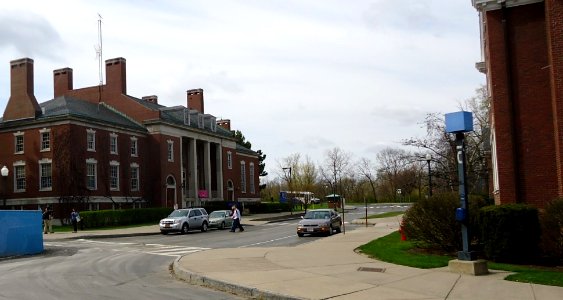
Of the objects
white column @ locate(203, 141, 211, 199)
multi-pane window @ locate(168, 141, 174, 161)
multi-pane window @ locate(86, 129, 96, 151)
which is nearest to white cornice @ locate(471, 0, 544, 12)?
multi-pane window @ locate(86, 129, 96, 151)

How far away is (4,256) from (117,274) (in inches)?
331

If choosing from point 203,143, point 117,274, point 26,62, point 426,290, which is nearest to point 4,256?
point 117,274

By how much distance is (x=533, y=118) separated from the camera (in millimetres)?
18703

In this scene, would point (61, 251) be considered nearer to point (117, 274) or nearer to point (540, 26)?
point (117, 274)

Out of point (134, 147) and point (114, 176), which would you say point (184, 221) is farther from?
point (134, 147)

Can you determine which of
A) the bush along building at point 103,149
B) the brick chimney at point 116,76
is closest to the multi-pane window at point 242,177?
the bush along building at point 103,149

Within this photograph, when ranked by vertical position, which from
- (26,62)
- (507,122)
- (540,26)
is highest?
(26,62)

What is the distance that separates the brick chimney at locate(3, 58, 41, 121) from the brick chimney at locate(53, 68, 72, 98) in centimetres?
1139

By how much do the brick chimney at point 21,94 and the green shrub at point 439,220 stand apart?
3939 centimetres

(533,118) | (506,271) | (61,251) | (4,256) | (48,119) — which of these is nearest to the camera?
(506,271)

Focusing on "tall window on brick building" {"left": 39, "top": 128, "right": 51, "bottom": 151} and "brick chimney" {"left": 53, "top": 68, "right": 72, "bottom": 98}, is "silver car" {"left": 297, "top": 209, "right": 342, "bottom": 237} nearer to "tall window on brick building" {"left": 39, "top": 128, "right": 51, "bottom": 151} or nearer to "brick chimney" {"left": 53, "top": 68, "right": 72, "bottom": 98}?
"tall window on brick building" {"left": 39, "top": 128, "right": 51, "bottom": 151}

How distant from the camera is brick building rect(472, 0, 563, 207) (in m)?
18.4

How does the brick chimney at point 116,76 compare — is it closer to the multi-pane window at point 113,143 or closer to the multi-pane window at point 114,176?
the multi-pane window at point 113,143

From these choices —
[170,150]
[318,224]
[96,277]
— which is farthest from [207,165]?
[96,277]
